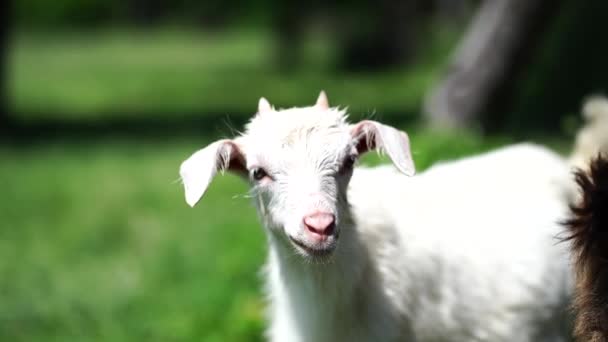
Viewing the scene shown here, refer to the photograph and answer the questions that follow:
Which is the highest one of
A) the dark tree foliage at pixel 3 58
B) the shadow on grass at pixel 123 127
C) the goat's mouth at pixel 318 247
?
the dark tree foliage at pixel 3 58

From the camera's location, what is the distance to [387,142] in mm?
4586

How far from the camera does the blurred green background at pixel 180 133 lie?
8391 millimetres

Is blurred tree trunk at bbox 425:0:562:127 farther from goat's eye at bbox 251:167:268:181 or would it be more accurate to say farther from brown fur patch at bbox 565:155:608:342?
brown fur patch at bbox 565:155:608:342

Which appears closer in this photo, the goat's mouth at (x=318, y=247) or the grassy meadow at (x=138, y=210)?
the goat's mouth at (x=318, y=247)

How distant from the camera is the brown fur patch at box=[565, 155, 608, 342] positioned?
11.9ft

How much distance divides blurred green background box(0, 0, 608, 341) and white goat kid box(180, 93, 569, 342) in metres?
0.43

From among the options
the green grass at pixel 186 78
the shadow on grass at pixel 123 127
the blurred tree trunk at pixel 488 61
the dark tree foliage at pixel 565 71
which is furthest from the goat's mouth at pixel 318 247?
the green grass at pixel 186 78

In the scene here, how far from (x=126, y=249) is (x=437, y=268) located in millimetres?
6589

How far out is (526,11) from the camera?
8.95m

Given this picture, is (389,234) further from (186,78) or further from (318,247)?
(186,78)

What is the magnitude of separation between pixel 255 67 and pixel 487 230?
24897 millimetres

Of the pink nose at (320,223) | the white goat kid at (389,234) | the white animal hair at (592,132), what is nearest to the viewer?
the pink nose at (320,223)

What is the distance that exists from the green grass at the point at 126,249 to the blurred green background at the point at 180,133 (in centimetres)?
2

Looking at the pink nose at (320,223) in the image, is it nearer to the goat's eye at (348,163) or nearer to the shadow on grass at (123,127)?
the goat's eye at (348,163)
